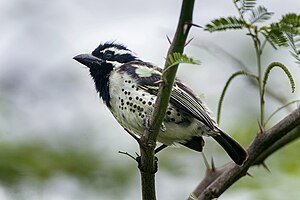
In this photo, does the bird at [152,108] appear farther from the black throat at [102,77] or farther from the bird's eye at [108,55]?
the bird's eye at [108,55]

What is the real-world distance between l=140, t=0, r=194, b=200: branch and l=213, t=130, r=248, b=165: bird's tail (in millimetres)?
539

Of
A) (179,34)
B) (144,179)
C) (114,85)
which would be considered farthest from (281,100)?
(179,34)

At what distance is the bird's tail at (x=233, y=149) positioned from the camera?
350cm

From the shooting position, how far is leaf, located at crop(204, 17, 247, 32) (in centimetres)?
254

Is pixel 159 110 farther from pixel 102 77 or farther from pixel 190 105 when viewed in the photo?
pixel 102 77

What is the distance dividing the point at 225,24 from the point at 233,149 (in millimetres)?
1344

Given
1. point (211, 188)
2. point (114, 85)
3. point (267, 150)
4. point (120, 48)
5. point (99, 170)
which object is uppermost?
point (120, 48)

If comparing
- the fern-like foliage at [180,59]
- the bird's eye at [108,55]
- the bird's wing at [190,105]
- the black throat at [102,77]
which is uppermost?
the bird's eye at [108,55]

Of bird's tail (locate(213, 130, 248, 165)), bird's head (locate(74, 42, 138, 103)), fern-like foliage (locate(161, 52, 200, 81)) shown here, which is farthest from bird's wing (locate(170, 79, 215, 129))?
fern-like foliage (locate(161, 52, 200, 81))

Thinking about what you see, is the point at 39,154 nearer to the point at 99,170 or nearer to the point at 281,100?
the point at 99,170

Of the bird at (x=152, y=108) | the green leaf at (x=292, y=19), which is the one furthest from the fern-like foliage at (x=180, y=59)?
the bird at (x=152, y=108)

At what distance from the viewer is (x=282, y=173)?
171 inches

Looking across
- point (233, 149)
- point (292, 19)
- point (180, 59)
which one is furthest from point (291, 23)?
point (233, 149)

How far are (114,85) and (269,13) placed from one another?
1632mm
